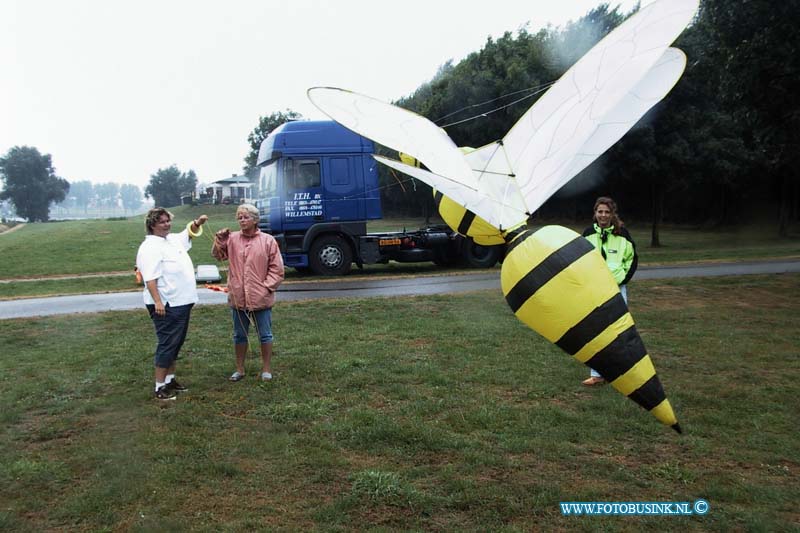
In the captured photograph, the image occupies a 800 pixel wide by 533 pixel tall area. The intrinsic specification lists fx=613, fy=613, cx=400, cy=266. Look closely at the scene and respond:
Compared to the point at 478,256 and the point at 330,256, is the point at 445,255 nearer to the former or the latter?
the point at 478,256

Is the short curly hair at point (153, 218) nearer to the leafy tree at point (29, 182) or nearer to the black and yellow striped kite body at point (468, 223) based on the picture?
the black and yellow striped kite body at point (468, 223)

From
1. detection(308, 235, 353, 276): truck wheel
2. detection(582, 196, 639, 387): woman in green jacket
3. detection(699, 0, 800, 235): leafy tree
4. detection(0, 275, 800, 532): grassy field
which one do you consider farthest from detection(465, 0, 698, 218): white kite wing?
detection(308, 235, 353, 276): truck wheel

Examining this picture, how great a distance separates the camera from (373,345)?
332 inches

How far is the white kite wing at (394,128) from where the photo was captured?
2.62 meters

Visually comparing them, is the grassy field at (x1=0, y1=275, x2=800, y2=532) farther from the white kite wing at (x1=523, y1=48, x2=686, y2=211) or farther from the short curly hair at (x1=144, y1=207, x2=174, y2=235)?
the white kite wing at (x1=523, y1=48, x2=686, y2=211)

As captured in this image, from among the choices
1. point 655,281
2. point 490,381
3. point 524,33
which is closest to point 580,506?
point 490,381

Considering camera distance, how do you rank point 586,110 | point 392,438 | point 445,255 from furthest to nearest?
point 445,255 < point 392,438 < point 586,110

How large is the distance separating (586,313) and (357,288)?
40.1 ft

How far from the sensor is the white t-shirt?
235 inches

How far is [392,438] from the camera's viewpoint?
509 centimetres

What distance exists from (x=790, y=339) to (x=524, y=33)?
59.8 feet

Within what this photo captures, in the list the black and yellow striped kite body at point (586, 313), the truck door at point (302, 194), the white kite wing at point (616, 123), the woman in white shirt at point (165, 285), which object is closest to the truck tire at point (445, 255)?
the truck door at point (302, 194)

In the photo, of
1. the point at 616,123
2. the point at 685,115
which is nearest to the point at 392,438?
the point at 616,123

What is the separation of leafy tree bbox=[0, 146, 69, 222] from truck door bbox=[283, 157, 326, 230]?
78.1 m
